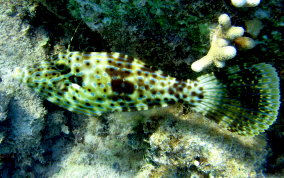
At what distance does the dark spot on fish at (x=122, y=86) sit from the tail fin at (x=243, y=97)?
108 centimetres

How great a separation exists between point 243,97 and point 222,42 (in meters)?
0.93

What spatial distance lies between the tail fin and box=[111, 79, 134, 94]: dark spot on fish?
1084 millimetres

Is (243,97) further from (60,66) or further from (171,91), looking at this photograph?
(60,66)

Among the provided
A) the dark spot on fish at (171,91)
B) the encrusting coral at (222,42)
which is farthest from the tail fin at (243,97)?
the dark spot on fish at (171,91)

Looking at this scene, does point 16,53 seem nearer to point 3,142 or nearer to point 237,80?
point 3,142

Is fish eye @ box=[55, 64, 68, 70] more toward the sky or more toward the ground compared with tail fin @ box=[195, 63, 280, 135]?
more toward the ground

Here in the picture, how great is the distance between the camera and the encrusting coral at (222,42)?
8.52 ft

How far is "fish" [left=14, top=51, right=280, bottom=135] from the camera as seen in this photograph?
2.95m

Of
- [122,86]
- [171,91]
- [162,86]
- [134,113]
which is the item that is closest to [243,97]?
[171,91]

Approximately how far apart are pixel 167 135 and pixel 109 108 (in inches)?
48.4

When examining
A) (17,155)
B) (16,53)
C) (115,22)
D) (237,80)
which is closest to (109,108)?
(115,22)

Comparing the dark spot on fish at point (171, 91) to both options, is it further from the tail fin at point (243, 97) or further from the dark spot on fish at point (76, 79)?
the dark spot on fish at point (76, 79)

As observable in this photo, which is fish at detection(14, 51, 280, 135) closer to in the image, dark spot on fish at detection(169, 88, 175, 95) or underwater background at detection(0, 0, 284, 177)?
dark spot on fish at detection(169, 88, 175, 95)

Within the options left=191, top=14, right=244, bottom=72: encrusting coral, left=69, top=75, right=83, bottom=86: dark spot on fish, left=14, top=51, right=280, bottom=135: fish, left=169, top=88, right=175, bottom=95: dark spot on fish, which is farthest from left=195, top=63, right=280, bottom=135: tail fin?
left=69, top=75, right=83, bottom=86: dark spot on fish
